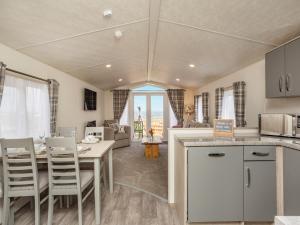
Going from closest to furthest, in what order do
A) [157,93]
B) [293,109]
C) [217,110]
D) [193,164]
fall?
[193,164] < [293,109] < [217,110] < [157,93]

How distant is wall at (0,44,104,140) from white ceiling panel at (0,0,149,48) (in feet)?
0.70

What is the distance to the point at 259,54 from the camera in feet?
10.7

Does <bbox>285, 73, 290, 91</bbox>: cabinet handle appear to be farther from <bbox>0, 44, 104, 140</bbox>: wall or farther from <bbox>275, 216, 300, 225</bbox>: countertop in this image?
Answer: <bbox>0, 44, 104, 140</bbox>: wall

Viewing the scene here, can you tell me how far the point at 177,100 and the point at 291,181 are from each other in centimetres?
652

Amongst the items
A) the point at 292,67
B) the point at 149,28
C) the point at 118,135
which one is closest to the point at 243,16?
the point at 292,67

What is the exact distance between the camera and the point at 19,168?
6.79 feet

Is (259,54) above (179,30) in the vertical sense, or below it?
below

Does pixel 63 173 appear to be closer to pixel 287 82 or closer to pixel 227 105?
pixel 287 82

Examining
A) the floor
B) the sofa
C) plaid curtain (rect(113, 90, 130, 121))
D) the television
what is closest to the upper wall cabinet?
the floor

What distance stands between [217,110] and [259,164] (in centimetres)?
338

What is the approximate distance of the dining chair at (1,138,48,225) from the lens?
2.02 meters

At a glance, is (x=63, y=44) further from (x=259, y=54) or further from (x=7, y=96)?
(x=259, y=54)

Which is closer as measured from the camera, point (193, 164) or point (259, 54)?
point (193, 164)

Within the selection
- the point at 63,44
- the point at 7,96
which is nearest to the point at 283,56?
the point at 63,44
